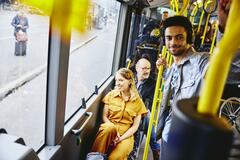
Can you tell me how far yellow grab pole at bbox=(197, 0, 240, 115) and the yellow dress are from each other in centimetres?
253

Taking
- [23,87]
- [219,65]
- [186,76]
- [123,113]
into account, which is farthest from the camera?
[123,113]

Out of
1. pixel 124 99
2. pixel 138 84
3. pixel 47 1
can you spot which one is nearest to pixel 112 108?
pixel 124 99

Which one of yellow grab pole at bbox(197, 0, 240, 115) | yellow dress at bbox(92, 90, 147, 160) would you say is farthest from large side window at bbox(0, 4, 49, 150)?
yellow dress at bbox(92, 90, 147, 160)

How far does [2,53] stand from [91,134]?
1995 mm

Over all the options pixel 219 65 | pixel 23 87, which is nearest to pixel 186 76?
pixel 23 87

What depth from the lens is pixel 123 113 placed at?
2984mm

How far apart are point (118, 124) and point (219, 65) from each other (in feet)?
9.27

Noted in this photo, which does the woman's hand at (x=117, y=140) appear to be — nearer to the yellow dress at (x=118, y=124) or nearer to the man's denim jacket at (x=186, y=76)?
the yellow dress at (x=118, y=124)

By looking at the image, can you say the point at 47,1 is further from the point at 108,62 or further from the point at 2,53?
the point at 108,62

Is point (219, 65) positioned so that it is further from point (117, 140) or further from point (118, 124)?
point (118, 124)

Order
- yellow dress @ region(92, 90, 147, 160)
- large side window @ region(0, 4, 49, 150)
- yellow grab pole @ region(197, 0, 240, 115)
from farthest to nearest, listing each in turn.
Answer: yellow dress @ region(92, 90, 147, 160) → large side window @ region(0, 4, 49, 150) → yellow grab pole @ region(197, 0, 240, 115)

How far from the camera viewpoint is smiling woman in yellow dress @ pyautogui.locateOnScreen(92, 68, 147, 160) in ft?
9.09

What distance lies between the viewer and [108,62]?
4.28 meters

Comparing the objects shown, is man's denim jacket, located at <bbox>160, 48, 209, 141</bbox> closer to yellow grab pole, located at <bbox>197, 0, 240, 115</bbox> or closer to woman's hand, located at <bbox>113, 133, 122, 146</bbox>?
woman's hand, located at <bbox>113, 133, 122, 146</bbox>
